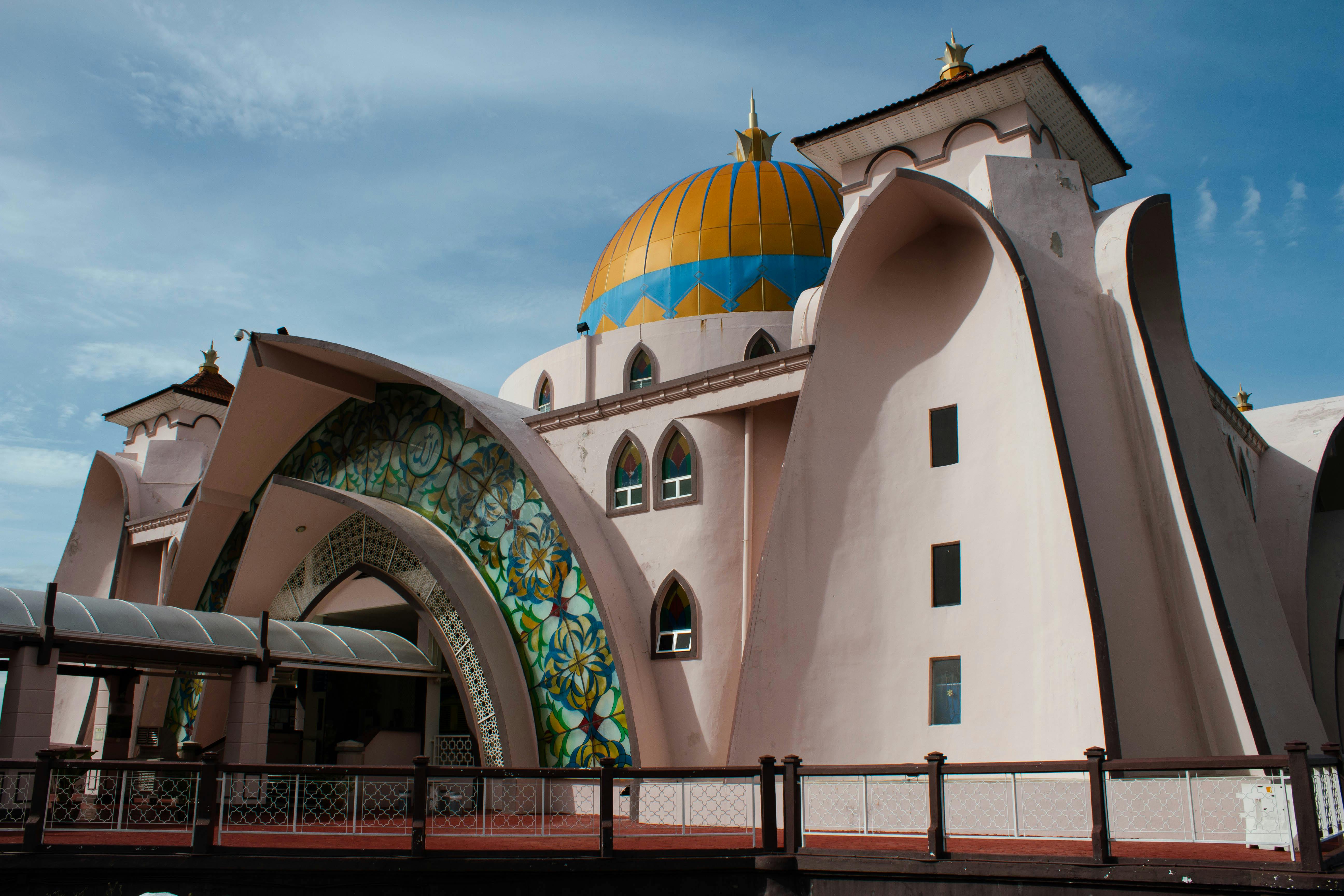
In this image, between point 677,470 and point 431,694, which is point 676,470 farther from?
Answer: point 431,694

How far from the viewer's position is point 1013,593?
10.2m

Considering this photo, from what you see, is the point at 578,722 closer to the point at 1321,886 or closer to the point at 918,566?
the point at 918,566

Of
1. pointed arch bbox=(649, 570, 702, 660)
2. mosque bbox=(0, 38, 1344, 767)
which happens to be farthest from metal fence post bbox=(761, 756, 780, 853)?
pointed arch bbox=(649, 570, 702, 660)

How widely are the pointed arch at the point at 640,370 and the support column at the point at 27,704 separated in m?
7.93

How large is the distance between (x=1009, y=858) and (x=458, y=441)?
397 inches

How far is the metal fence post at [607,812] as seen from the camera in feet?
26.7

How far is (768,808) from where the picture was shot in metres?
8.43

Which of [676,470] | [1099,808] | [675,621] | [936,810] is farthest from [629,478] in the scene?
[1099,808]

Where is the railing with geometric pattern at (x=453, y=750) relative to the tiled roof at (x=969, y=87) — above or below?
below

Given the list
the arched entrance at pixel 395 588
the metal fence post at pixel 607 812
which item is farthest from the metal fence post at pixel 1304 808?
the arched entrance at pixel 395 588

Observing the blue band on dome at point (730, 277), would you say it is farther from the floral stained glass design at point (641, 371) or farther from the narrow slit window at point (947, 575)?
the narrow slit window at point (947, 575)

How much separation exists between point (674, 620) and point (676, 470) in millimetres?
1817

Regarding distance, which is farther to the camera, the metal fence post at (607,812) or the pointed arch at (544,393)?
the pointed arch at (544,393)

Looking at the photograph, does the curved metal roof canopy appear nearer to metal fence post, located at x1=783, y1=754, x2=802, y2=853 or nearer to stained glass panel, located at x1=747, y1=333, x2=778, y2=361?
stained glass panel, located at x1=747, y1=333, x2=778, y2=361
